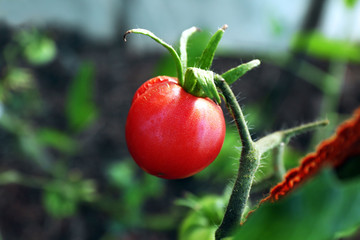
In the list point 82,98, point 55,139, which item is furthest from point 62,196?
point 82,98

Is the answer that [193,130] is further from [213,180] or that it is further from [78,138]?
[78,138]

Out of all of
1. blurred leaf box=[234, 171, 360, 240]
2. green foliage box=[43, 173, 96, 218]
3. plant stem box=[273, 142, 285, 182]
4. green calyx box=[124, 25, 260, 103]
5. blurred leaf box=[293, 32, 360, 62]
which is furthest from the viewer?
blurred leaf box=[293, 32, 360, 62]

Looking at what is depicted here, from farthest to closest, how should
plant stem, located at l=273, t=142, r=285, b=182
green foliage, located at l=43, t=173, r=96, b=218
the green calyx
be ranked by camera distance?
1. green foliage, located at l=43, t=173, r=96, b=218
2. plant stem, located at l=273, t=142, r=285, b=182
3. the green calyx

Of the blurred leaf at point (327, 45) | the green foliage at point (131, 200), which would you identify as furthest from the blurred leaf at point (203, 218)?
the blurred leaf at point (327, 45)

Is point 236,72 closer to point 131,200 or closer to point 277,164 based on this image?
point 277,164

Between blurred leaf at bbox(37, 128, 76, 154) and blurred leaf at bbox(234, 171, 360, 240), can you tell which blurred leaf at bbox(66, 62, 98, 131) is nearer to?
blurred leaf at bbox(37, 128, 76, 154)

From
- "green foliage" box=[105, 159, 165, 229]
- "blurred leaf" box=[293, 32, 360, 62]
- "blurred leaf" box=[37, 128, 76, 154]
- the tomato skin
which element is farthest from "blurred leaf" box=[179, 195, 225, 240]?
"blurred leaf" box=[293, 32, 360, 62]

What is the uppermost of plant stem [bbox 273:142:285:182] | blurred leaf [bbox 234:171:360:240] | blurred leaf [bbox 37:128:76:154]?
blurred leaf [bbox 234:171:360:240]

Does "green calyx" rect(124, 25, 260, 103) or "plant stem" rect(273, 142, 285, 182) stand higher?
"green calyx" rect(124, 25, 260, 103)
